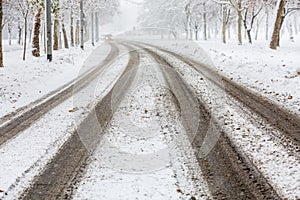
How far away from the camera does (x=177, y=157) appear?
5617 millimetres

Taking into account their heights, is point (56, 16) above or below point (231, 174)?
above

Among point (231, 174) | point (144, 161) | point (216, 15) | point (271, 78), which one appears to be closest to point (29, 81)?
point (144, 161)

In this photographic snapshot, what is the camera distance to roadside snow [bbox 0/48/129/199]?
493cm

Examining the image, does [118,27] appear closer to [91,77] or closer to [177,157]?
[91,77]

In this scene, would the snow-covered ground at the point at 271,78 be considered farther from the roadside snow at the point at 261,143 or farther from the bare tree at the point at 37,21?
the bare tree at the point at 37,21

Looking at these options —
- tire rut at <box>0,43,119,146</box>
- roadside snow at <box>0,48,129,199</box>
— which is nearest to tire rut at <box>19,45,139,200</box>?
roadside snow at <box>0,48,129,199</box>

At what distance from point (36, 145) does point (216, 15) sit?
48.0 metres

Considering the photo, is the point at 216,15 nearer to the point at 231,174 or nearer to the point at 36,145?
the point at 36,145

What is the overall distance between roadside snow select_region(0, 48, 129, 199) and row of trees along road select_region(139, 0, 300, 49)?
58.3 ft

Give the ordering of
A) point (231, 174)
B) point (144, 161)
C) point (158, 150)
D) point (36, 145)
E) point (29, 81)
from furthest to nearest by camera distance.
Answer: point (29, 81) → point (36, 145) → point (158, 150) → point (144, 161) → point (231, 174)

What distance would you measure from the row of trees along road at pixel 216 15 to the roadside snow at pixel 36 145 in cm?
1777

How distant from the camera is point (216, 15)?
1983 inches

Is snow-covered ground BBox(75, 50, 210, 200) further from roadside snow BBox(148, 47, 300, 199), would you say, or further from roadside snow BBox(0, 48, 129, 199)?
roadside snow BBox(148, 47, 300, 199)

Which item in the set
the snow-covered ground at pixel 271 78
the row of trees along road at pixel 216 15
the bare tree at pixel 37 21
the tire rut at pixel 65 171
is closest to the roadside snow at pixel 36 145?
the tire rut at pixel 65 171
